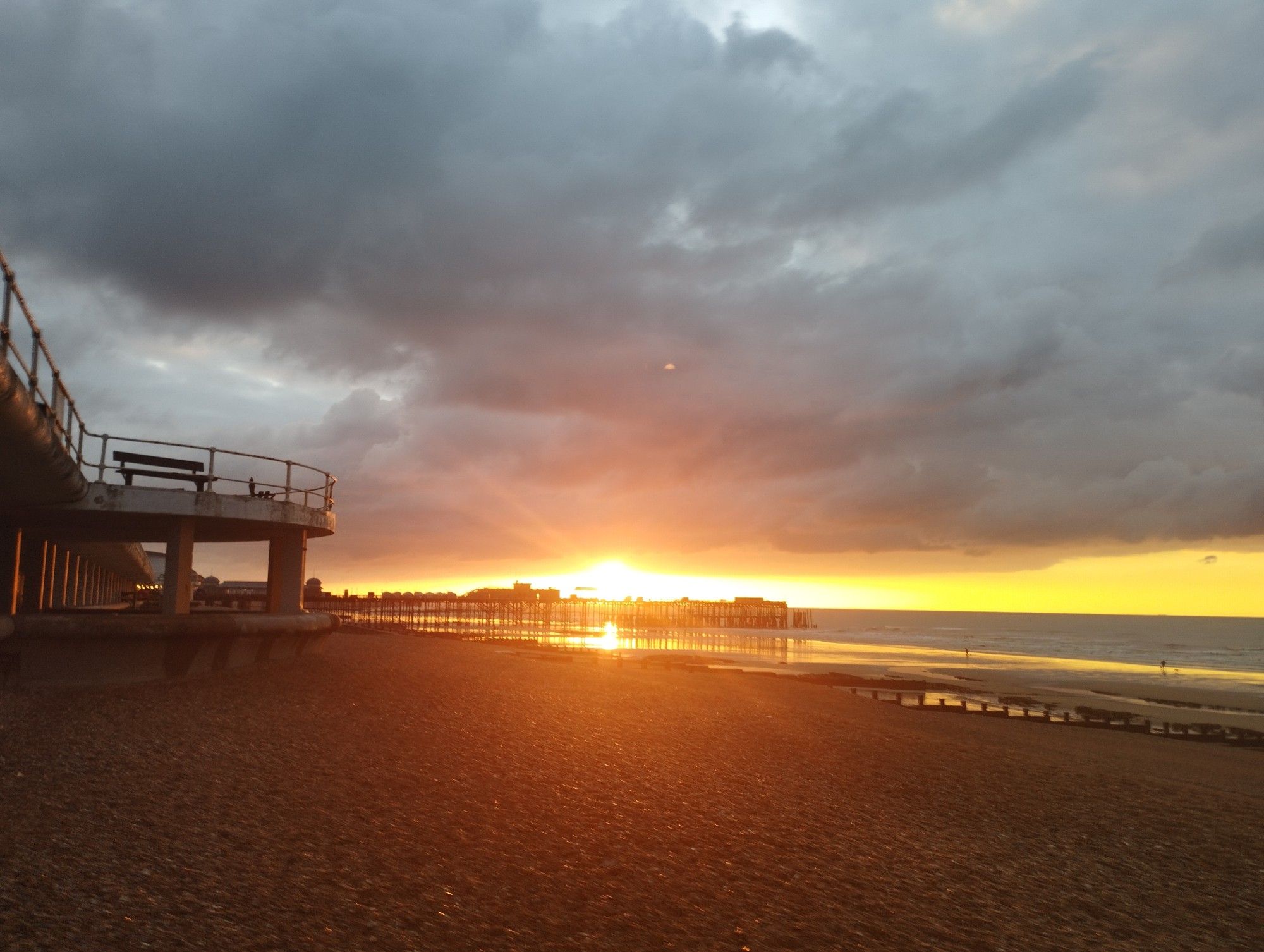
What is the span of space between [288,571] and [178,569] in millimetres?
3432

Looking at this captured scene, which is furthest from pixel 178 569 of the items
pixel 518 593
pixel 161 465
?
pixel 518 593

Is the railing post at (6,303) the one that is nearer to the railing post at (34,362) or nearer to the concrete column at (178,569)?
the railing post at (34,362)

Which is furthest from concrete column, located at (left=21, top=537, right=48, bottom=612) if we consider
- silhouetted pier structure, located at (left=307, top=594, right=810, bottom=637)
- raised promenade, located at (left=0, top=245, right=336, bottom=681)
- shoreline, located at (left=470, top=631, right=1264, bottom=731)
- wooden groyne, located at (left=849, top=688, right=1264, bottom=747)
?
silhouetted pier structure, located at (left=307, top=594, right=810, bottom=637)

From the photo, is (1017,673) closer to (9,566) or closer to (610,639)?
(610,639)

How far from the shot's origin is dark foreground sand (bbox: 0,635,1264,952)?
593 centimetres

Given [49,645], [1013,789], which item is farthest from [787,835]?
[49,645]

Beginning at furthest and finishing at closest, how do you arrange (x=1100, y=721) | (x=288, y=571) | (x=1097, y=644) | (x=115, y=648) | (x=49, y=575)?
(x=1097, y=644)
(x=1100, y=721)
(x=49, y=575)
(x=288, y=571)
(x=115, y=648)

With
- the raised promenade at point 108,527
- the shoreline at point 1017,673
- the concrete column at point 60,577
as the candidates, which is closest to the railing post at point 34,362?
the raised promenade at point 108,527

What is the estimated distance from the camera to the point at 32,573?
2017cm

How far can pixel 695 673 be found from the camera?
29.9 m

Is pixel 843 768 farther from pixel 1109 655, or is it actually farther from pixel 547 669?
pixel 1109 655

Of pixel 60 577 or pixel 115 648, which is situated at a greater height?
pixel 60 577

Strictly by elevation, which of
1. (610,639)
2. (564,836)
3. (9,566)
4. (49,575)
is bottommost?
(610,639)

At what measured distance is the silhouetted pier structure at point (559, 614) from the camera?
87500 millimetres
